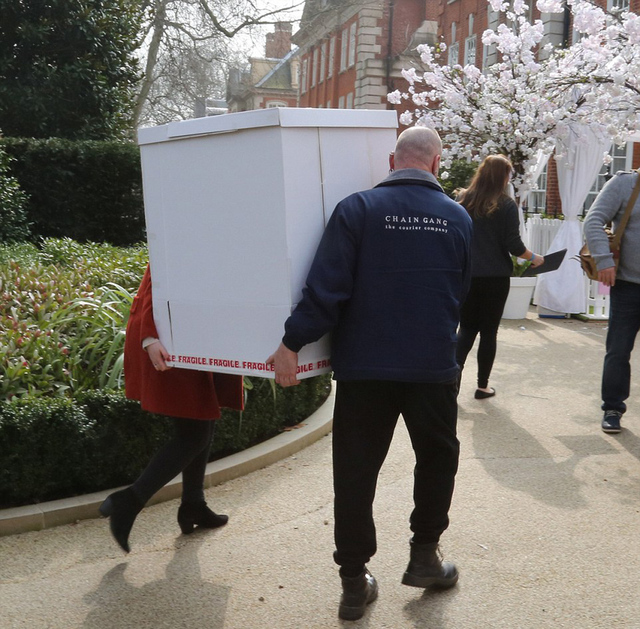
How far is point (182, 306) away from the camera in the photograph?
331 centimetres

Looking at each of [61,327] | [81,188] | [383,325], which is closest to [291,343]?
[383,325]

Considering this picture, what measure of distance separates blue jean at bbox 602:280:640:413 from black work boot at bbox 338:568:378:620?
3.28 metres

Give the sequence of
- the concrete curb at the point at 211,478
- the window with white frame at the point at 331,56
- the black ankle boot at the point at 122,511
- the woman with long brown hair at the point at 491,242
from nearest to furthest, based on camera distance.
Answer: the black ankle boot at the point at 122,511
the concrete curb at the point at 211,478
the woman with long brown hair at the point at 491,242
the window with white frame at the point at 331,56

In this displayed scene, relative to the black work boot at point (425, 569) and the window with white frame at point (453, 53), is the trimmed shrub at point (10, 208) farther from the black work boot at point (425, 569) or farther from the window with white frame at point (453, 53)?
the window with white frame at point (453, 53)

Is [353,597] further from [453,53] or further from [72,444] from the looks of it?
[453,53]

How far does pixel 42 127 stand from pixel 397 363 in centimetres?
1269

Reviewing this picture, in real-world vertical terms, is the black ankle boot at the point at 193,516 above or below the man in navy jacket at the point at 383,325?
below

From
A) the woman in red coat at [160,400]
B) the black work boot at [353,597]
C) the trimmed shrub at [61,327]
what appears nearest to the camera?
the black work boot at [353,597]

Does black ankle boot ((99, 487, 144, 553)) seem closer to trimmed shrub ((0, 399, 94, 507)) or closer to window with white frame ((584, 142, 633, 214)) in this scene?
trimmed shrub ((0, 399, 94, 507))

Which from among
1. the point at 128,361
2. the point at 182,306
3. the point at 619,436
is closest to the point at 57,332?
the point at 128,361

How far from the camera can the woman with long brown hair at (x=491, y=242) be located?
6566 mm

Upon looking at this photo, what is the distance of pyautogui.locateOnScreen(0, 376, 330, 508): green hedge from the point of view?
14.3ft

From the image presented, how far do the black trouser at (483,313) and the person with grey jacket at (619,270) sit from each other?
0.94m

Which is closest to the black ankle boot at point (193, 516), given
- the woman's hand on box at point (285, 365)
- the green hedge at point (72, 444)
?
the green hedge at point (72, 444)
